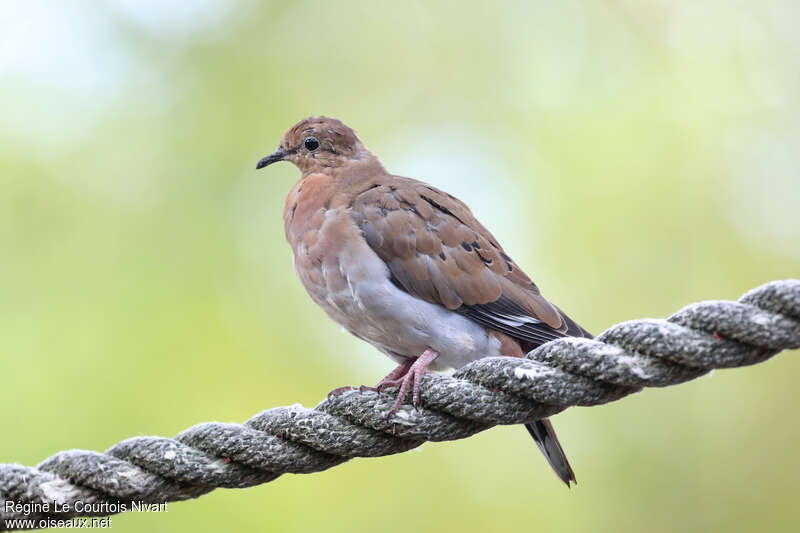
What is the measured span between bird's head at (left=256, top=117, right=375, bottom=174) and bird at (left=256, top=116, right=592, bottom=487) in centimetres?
71

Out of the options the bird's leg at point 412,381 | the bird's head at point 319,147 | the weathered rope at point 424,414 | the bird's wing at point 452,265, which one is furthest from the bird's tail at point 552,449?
the bird's head at point 319,147

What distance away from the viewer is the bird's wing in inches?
162

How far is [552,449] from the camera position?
4.09 metres

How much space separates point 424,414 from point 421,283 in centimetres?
102

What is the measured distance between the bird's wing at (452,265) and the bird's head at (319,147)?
31.3 inches

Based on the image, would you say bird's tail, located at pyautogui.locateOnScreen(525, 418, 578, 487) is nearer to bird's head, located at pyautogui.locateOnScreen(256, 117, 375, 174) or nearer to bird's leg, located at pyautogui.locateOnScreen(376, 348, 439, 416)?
bird's leg, located at pyautogui.locateOnScreen(376, 348, 439, 416)

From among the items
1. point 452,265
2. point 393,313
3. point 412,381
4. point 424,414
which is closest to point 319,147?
point 452,265

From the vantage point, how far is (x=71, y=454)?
9.80 feet

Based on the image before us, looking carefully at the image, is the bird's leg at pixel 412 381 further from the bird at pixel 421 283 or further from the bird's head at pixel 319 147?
the bird's head at pixel 319 147

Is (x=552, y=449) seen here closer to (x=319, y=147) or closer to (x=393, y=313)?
(x=393, y=313)

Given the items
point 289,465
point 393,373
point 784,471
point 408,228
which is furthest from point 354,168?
point 784,471

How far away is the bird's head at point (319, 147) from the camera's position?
17.1ft

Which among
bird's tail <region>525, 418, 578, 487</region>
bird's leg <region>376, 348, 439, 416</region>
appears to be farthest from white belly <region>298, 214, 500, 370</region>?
bird's tail <region>525, 418, 578, 487</region>

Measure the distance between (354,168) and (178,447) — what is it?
235 centimetres
